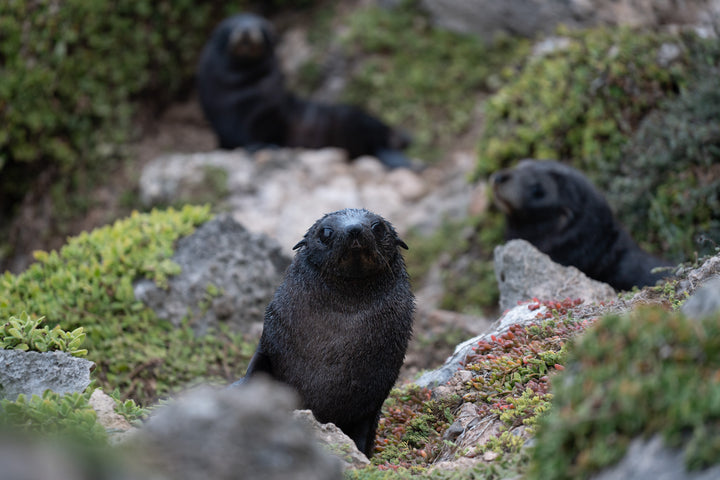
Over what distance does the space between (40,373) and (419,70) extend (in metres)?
8.30

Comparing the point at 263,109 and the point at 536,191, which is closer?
the point at 536,191

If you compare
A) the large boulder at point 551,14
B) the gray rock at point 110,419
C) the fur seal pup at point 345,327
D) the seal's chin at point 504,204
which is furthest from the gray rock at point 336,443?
the large boulder at point 551,14

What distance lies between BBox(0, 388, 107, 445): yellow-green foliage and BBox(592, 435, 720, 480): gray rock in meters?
1.77

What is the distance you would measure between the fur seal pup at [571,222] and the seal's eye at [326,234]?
282 centimetres

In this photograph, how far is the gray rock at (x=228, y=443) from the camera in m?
2.16

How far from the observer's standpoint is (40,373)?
144 inches

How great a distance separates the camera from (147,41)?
1023 cm

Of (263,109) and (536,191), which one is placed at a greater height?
(536,191)

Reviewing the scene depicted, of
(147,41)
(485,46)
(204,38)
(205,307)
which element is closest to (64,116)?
(147,41)

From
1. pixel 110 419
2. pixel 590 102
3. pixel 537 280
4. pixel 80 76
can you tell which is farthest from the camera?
pixel 80 76

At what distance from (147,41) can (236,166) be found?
92.0 inches

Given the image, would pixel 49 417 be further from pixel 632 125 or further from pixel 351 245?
pixel 632 125

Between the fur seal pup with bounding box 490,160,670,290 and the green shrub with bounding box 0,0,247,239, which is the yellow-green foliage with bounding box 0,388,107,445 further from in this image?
the green shrub with bounding box 0,0,247,239

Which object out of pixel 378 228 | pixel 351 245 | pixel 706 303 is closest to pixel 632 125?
pixel 378 228
